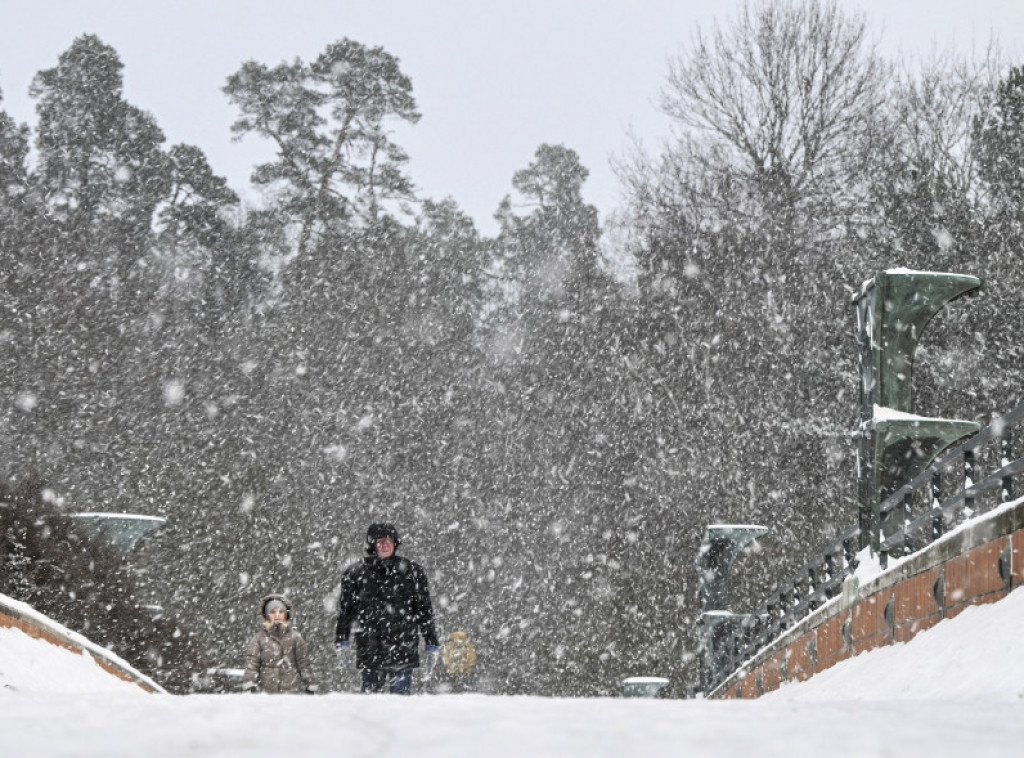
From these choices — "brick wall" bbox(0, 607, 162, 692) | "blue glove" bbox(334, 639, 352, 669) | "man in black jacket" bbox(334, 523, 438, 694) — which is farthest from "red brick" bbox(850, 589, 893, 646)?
"brick wall" bbox(0, 607, 162, 692)

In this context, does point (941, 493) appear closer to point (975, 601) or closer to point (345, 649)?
point (975, 601)

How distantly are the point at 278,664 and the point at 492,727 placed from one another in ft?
20.6

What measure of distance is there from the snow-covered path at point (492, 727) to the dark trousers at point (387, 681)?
12.0ft

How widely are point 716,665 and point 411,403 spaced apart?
2221 cm

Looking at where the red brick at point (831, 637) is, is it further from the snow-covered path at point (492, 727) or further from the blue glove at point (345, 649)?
the snow-covered path at point (492, 727)

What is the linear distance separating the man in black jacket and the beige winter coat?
69cm

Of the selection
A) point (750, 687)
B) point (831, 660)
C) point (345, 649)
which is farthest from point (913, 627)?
point (750, 687)

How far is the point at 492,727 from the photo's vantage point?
4090 mm

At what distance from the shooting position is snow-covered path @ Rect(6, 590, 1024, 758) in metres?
3.57

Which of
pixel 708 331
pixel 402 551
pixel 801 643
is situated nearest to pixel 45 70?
pixel 402 551

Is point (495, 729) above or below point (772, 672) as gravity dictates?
above

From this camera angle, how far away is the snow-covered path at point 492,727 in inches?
141

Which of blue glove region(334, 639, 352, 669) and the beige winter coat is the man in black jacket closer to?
blue glove region(334, 639, 352, 669)

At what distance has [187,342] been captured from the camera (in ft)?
142
